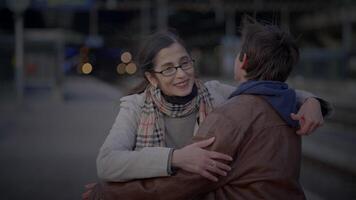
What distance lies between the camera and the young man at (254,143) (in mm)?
2025

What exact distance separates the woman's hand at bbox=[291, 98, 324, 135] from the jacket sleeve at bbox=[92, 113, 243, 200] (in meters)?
0.29

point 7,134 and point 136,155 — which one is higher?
point 136,155

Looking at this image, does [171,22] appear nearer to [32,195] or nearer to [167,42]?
[32,195]

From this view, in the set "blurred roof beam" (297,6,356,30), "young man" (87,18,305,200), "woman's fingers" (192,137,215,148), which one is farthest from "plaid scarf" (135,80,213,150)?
"blurred roof beam" (297,6,356,30)

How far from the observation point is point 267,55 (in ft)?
7.22

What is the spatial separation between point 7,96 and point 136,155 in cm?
1959

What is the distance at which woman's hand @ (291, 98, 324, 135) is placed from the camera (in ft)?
7.23

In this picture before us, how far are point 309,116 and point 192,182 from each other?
1.80 ft

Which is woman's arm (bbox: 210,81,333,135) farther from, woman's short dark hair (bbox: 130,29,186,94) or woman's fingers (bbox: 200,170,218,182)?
woman's fingers (bbox: 200,170,218,182)

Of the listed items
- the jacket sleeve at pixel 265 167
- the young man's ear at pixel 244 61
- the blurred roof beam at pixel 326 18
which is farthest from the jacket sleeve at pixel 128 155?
the blurred roof beam at pixel 326 18

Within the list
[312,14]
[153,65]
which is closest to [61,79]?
[153,65]

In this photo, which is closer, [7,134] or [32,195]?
[32,195]

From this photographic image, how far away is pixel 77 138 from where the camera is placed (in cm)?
1034

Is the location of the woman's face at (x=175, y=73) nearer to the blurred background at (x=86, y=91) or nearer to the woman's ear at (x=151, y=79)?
the woman's ear at (x=151, y=79)
